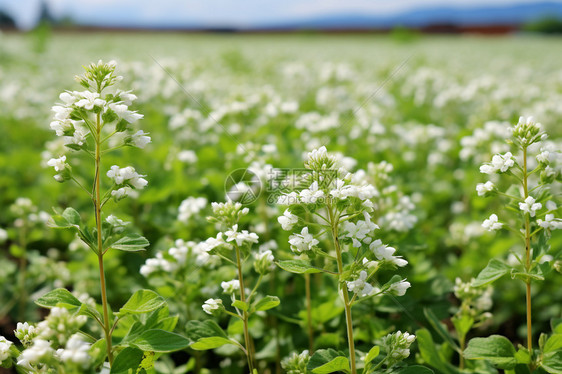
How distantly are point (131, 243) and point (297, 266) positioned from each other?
64cm

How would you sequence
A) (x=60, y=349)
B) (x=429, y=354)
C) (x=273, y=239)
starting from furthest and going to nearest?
1. (x=273, y=239)
2. (x=429, y=354)
3. (x=60, y=349)

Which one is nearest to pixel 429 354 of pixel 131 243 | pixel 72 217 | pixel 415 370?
pixel 415 370

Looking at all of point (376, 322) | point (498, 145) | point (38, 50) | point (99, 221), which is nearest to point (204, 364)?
point (376, 322)

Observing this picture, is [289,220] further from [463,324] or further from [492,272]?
[463,324]

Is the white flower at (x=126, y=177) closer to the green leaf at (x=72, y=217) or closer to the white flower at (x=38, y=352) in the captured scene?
the green leaf at (x=72, y=217)

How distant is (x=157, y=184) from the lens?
13.0ft

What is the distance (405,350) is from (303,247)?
1.81 ft

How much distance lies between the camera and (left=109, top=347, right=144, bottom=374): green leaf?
1.75 meters

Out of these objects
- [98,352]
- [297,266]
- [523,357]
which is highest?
[297,266]

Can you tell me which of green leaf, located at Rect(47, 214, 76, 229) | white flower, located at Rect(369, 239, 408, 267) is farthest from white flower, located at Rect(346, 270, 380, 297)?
green leaf, located at Rect(47, 214, 76, 229)

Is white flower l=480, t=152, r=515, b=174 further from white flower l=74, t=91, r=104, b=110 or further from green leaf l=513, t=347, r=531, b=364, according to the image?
white flower l=74, t=91, r=104, b=110

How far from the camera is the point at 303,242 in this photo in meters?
1.81

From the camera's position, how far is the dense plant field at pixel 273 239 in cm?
182

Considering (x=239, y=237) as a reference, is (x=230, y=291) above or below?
below
